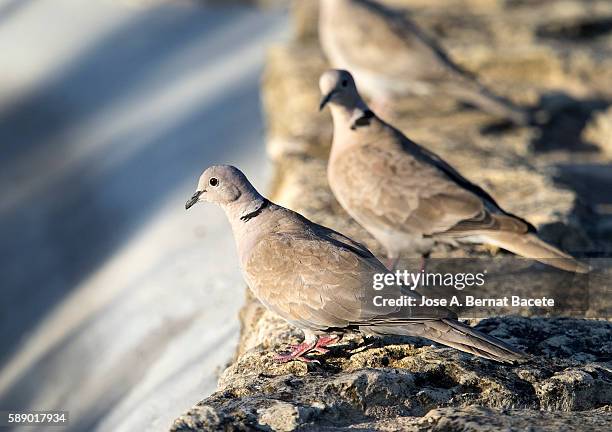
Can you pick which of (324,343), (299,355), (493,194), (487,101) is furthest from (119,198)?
(299,355)

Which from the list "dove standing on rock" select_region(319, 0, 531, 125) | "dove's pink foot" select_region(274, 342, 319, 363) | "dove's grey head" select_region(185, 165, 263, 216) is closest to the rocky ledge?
"dove's pink foot" select_region(274, 342, 319, 363)

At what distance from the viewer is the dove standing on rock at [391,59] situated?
6.46 metres

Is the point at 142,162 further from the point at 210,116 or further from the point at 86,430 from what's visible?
the point at 86,430

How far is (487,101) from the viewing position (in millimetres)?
6395

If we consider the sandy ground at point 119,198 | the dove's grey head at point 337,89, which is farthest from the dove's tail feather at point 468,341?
the dove's grey head at point 337,89

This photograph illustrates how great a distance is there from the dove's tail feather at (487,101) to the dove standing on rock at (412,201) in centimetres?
175

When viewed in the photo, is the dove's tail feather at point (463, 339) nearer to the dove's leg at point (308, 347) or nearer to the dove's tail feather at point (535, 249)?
the dove's leg at point (308, 347)

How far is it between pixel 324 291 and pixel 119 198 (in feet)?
14.5

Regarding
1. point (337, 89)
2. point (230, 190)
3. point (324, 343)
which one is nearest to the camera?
point (324, 343)

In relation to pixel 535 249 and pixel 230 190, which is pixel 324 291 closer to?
pixel 230 190

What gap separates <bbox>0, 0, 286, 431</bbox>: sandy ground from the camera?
509 centimetres

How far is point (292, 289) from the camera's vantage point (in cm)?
348

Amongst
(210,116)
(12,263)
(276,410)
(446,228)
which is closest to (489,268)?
(446,228)

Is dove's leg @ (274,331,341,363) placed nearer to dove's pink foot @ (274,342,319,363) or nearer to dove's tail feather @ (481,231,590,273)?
dove's pink foot @ (274,342,319,363)
